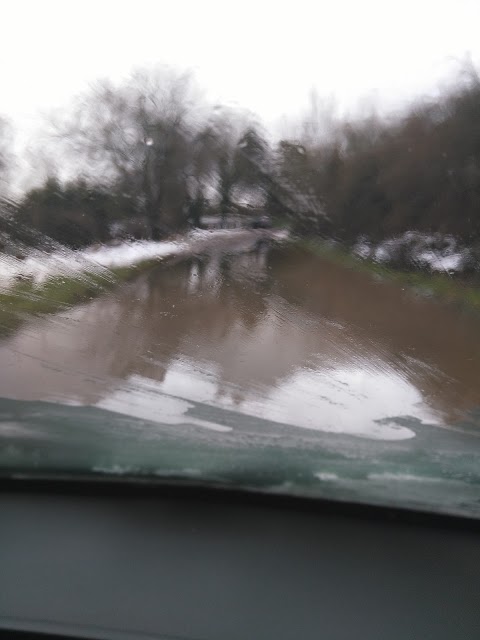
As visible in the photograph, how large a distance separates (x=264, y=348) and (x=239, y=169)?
1426 millimetres

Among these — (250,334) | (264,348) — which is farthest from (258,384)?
(250,334)

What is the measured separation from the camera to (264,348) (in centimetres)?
498

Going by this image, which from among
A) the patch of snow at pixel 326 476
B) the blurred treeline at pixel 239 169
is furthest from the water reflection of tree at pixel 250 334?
the patch of snow at pixel 326 476

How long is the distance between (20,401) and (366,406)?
2.03m

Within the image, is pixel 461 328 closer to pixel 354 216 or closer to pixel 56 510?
pixel 354 216

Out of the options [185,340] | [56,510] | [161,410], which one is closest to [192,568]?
[56,510]

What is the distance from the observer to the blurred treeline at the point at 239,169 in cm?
501

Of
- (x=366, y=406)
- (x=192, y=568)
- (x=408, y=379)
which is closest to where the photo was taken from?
(x=192, y=568)

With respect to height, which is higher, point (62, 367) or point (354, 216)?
point (354, 216)

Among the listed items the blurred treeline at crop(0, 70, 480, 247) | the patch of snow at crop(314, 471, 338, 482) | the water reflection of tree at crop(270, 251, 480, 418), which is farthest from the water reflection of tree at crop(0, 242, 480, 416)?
the patch of snow at crop(314, 471, 338, 482)

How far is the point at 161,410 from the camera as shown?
12.7 ft

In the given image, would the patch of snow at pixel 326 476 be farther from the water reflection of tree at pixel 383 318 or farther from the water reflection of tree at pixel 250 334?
the water reflection of tree at pixel 383 318

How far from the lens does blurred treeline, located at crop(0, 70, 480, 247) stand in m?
5.01

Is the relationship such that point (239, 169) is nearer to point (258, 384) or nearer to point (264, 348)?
point (264, 348)
